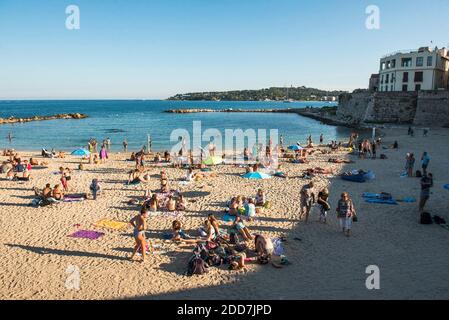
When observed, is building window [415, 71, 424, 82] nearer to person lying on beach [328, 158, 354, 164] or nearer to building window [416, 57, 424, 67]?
building window [416, 57, 424, 67]

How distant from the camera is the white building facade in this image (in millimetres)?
47438

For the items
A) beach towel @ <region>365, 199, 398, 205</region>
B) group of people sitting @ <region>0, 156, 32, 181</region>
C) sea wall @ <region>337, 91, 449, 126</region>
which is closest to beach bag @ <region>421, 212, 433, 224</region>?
beach towel @ <region>365, 199, 398, 205</region>

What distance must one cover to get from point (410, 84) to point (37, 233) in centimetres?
5152

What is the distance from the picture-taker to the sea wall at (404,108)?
136ft

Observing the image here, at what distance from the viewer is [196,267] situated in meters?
7.91

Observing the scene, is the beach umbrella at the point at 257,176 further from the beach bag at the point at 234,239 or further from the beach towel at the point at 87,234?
the beach towel at the point at 87,234

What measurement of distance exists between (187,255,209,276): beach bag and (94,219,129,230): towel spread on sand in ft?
11.8

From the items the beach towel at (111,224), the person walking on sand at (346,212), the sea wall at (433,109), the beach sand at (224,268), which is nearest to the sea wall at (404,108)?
the sea wall at (433,109)

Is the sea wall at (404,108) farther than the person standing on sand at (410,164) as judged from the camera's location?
Yes

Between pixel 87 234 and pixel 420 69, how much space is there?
166 feet

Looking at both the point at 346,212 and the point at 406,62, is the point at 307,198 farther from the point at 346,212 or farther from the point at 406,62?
the point at 406,62

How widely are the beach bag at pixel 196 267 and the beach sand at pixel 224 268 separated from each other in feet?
0.50
